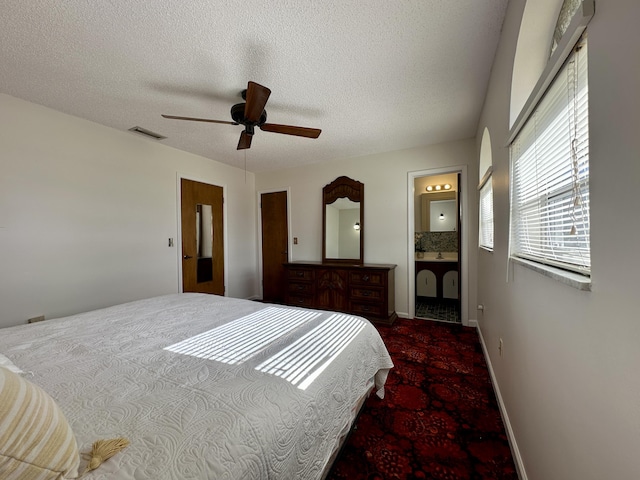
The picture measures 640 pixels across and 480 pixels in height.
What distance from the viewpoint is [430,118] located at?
284cm

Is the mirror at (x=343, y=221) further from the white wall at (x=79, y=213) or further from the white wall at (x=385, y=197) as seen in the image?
the white wall at (x=79, y=213)

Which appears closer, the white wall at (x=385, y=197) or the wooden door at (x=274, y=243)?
the white wall at (x=385, y=197)

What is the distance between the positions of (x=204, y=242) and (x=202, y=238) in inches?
2.8

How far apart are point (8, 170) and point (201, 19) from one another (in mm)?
2255

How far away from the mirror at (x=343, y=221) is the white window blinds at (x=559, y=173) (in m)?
2.70

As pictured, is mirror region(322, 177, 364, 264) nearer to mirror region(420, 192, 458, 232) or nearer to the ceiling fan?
mirror region(420, 192, 458, 232)

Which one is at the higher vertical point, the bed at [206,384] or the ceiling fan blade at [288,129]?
the ceiling fan blade at [288,129]

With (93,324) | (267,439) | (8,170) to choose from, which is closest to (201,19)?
(93,324)

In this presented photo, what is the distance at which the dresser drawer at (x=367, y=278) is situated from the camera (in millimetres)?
3499

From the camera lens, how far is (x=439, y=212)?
16.0ft

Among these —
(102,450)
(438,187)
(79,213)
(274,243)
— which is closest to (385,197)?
(438,187)

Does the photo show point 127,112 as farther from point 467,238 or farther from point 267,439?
point 467,238

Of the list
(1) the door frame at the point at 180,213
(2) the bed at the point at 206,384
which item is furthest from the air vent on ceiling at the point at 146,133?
(2) the bed at the point at 206,384

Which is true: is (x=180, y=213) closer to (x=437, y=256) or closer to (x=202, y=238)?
(x=202, y=238)
